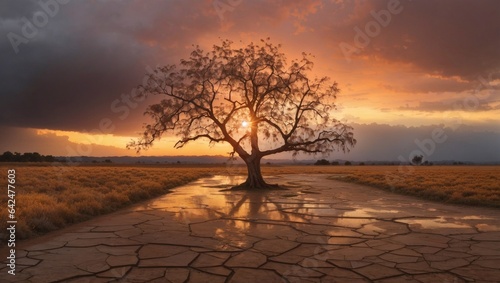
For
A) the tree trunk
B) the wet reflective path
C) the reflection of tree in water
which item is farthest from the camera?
the tree trunk

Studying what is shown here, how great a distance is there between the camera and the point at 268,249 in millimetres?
6348

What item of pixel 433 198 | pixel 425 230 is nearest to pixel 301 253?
pixel 425 230

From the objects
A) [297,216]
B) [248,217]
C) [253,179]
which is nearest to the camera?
[248,217]

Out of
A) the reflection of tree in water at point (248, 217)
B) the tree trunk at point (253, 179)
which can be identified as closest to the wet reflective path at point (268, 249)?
the reflection of tree in water at point (248, 217)

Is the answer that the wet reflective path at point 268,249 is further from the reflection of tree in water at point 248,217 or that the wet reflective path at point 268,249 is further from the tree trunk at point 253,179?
the tree trunk at point 253,179

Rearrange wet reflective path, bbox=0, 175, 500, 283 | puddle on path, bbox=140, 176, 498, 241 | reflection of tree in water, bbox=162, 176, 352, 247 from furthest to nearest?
puddle on path, bbox=140, 176, 498, 241 < reflection of tree in water, bbox=162, 176, 352, 247 < wet reflective path, bbox=0, 175, 500, 283

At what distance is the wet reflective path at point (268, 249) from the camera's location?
4.97m

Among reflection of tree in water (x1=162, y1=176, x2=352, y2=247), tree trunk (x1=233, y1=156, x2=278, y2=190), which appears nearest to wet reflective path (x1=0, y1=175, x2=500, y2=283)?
reflection of tree in water (x1=162, y1=176, x2=352, y2=247)

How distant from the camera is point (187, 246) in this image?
6.55m

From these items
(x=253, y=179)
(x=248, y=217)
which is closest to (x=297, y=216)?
(x=248, y=217)

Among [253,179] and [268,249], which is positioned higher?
[253,179]

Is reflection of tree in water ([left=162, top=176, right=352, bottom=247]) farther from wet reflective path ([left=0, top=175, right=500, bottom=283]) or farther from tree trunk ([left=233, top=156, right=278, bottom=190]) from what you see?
tree trunk ([left=233, top=156, right=278, bottom=190])

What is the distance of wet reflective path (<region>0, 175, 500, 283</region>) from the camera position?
497cm

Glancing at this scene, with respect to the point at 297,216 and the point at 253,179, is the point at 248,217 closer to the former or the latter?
the point at 297,216
